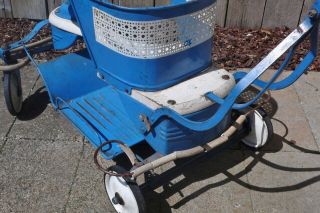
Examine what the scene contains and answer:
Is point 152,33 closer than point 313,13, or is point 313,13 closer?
point 313,13

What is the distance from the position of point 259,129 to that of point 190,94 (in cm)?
62

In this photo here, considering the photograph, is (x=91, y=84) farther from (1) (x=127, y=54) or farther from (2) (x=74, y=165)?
(1) (x=127, y=54)

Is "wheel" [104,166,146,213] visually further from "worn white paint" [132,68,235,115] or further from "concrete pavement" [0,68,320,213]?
"worn white paint" [132,68,235,115]

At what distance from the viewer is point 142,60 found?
1964 mm

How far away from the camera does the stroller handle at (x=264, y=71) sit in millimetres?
1667

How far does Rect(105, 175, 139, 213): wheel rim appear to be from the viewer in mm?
1989

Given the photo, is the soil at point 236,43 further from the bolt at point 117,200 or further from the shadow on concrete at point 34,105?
the bolt at point 117,200

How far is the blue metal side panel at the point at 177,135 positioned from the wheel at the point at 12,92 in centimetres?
103

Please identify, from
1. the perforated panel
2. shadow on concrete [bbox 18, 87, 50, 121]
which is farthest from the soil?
A: the perforated panel

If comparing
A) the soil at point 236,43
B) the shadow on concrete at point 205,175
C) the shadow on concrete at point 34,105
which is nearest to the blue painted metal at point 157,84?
the shadow on concrete at point 205,175

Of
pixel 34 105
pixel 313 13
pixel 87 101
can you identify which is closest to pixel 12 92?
pixel 34 105

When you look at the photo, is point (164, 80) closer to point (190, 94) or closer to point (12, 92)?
point (190, 94)

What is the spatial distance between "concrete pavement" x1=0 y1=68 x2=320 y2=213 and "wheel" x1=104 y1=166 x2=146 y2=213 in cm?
10

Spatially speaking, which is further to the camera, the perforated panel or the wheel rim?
the wheel rim
